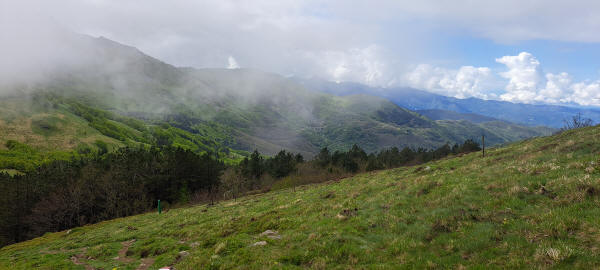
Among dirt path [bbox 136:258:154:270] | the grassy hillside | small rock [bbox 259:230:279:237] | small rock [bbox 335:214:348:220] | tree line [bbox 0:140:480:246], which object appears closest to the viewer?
the grassy hillside

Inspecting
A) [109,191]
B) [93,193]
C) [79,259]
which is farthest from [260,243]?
[93,193]

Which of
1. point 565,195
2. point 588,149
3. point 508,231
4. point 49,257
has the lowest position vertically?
point 49,257

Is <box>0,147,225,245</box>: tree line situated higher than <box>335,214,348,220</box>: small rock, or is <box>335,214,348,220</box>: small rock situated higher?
<box>335,214,348,220</box>: small rock

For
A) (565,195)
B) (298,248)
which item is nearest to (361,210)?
(298,248)

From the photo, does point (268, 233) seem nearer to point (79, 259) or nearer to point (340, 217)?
point (340, 217)

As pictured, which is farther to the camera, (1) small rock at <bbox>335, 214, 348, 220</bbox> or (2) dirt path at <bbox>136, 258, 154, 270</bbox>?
(1) small rock at <bbox>335, 214, 348, 220</bbox>

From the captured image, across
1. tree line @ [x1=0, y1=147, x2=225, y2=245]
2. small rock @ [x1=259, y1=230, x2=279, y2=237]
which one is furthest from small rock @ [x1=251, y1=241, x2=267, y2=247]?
tree line @ [x1=0, y1=147, x2=225, y2=245]

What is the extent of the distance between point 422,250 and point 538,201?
7033 millimetres

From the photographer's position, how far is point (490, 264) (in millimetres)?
9250

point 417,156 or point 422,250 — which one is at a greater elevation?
point 422,250

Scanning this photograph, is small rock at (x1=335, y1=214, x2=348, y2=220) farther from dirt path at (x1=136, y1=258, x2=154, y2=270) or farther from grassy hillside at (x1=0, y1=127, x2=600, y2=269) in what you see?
dirt path at (x1=136, y1=258, x2=154, y2=270)

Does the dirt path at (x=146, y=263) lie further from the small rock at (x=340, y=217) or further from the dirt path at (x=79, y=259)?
the small rock at (x=340, y=217)

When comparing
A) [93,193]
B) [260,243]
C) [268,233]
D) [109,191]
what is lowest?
[93,193]

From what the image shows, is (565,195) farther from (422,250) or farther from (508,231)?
(422,250)
